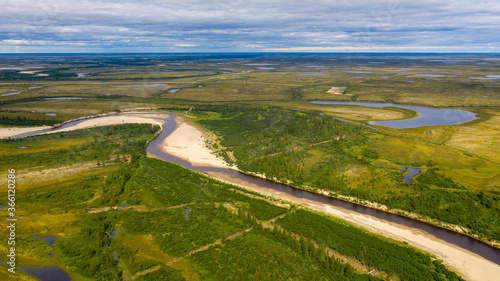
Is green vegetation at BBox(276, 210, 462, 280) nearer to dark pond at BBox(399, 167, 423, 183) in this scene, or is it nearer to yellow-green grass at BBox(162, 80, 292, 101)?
dark pond at BBox(399, 167, 423, 183)

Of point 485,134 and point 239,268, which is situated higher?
point 485,134

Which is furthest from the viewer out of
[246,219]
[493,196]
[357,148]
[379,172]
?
[357,148]

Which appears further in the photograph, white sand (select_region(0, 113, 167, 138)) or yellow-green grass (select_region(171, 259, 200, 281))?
white sand (select_region(0, 113, 167, 138))

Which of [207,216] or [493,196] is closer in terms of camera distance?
[207,216]

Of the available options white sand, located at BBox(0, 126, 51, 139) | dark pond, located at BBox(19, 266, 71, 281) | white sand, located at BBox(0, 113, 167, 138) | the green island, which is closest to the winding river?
the green island

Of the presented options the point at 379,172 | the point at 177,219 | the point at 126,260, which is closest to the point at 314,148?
the point at 379,172

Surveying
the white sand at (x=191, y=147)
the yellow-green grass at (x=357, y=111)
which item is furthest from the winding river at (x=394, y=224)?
the yellow-green grass at (x=357, y=111)

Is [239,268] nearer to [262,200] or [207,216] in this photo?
[207,216]
